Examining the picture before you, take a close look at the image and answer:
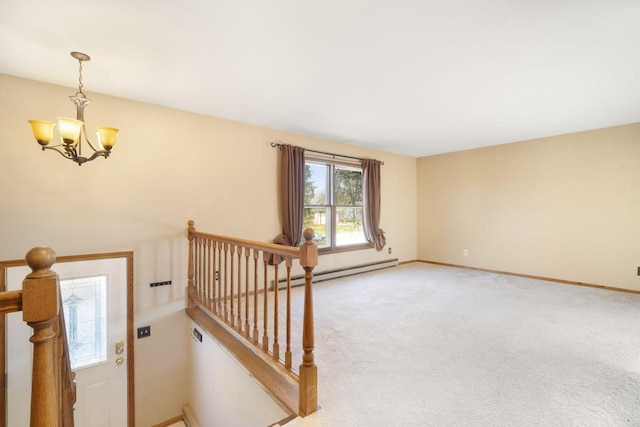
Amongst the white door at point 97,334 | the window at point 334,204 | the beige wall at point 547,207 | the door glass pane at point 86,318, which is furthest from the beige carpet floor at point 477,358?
the door glass pane at point 86,318

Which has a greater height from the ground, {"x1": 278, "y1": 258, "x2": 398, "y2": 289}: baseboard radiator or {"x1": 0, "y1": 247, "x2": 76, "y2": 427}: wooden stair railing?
{"x1": 0, "y1": 247, "x2": 76, "y2": 427}: wooden stair railing

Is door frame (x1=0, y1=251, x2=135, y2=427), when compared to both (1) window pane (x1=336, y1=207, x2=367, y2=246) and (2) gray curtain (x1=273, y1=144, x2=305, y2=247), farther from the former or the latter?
(1) window pane (x1=336, y1=207, x2=367, y2=246)

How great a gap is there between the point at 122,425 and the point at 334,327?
244 cm

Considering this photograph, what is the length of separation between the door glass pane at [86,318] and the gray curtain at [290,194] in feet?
6.69

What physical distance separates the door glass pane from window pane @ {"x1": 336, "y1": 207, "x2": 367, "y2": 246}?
3.28 m

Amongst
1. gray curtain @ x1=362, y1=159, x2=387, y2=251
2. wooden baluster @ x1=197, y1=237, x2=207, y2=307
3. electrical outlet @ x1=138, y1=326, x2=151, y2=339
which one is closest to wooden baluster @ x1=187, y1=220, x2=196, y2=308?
wooden baluster @ x1=197, y1=237, x2=207, y2=307

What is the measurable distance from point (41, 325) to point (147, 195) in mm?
2594

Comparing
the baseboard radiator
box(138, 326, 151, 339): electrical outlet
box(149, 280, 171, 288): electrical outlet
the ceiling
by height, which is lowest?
box(138, 326, 151, 339): electrical outlet

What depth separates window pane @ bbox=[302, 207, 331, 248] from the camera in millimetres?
4641

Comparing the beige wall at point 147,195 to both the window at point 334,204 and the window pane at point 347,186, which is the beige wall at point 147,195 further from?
the window pane at point 347,186

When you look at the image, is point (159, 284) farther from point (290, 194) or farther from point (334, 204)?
point (334, 204)

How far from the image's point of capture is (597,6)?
1.70 metres

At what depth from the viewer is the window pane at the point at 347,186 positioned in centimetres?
497

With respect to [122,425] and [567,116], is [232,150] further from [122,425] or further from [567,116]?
[567,116]
